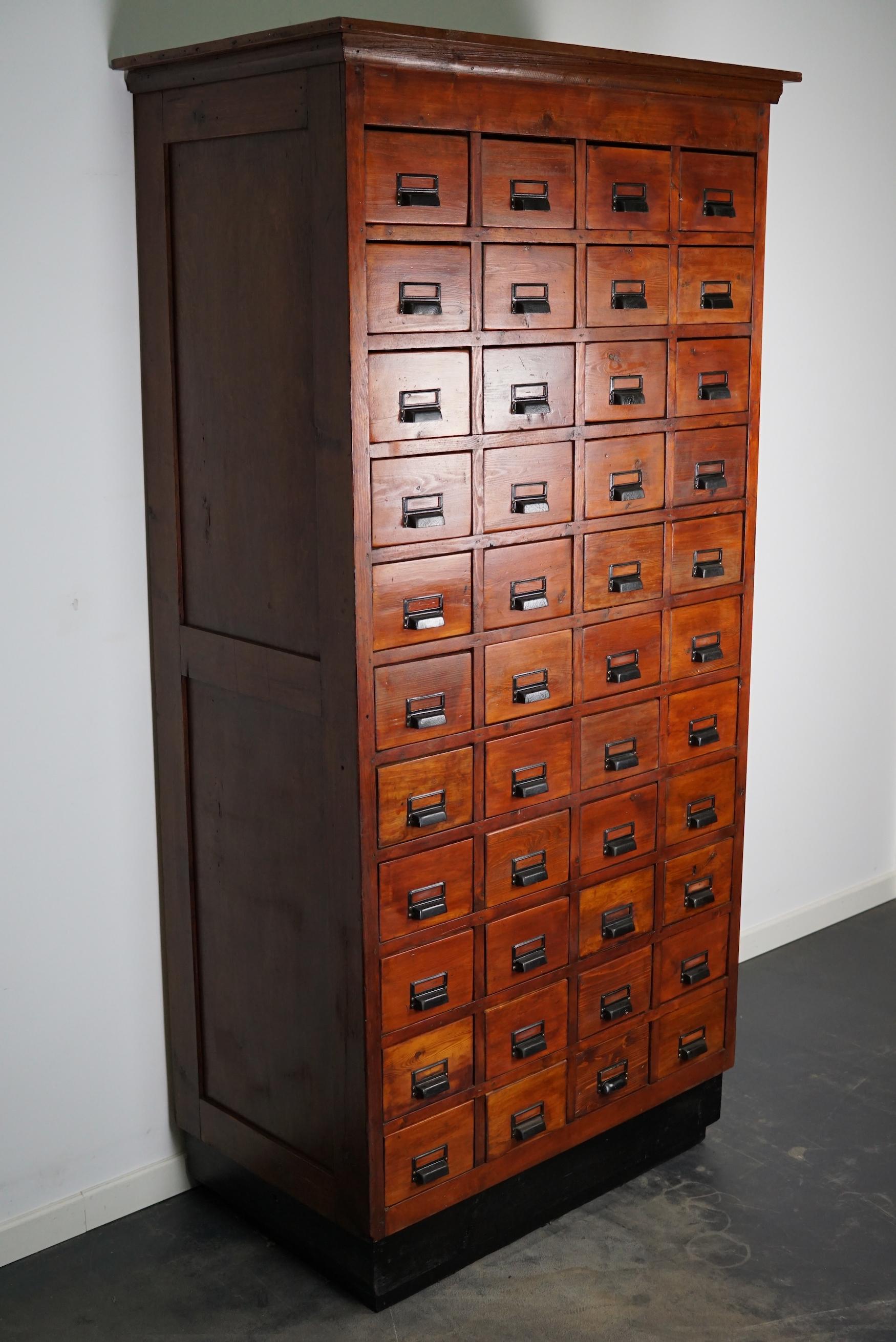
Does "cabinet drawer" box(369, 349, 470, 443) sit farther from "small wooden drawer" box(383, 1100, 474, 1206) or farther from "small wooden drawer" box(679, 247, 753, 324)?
"small wooden drawer" box(383, 1100, 474, 1206)

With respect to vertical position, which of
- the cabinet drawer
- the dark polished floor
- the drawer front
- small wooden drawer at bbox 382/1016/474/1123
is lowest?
the dark polished floor

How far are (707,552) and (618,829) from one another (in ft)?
2.04

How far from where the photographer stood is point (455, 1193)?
2.91 meters

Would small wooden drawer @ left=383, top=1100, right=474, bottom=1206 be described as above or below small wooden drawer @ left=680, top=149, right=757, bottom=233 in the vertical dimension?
below

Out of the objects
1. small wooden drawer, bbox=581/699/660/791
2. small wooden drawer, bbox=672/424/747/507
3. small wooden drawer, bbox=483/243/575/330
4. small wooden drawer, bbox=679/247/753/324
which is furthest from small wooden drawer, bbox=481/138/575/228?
small wooden drawer, bbox=581/699/660/791

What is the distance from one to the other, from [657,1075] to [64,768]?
148cm

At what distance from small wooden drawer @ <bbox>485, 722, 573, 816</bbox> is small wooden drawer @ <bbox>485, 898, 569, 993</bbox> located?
Result: 0.23 meters

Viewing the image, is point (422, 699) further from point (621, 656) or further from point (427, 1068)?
point (427, 1068)

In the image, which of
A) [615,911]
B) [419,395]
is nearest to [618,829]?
[615,911]

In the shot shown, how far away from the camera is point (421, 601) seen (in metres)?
2.63

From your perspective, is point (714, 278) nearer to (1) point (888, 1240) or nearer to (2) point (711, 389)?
(2) point (711, 389)

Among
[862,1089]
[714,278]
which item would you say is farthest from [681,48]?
[862,1089]

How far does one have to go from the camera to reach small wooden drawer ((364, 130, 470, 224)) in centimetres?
242

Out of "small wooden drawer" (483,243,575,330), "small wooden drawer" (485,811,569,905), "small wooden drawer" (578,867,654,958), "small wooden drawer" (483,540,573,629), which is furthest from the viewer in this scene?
"small wooden drawer" (578,867,654,958)
